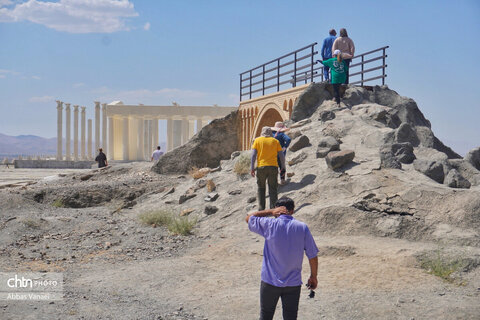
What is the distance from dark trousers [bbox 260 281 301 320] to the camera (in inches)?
164

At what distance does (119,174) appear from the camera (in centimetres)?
2108

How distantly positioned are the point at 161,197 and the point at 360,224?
7.65 meters

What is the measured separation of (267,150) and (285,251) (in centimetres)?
542

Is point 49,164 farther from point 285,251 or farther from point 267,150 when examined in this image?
point 285,251

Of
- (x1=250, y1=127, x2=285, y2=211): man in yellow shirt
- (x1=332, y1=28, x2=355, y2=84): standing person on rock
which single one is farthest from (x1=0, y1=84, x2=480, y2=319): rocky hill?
(x1=332, y1=28, x2=355, y2=84): standing person on rock

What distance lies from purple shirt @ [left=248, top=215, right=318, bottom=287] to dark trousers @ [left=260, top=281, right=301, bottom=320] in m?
0.04

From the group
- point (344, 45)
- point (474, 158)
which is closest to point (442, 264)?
point (474, 158)

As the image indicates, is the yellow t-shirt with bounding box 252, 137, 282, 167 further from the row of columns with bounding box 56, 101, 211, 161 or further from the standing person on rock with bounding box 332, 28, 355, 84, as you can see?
the row of columns with bounding box 56, 101, 211, 161

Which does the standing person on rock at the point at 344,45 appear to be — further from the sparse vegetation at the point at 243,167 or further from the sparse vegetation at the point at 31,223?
the sparse vegetation at the point at 31,223

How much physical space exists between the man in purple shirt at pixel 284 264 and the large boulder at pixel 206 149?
1640 cm

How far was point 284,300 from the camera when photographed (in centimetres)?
→ 419

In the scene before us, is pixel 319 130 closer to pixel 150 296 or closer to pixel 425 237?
pixel 425 237

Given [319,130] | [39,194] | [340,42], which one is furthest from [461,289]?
[39,194]

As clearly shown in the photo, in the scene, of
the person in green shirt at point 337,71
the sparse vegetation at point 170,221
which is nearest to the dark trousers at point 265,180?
the sparse vegetation at point 170,221
